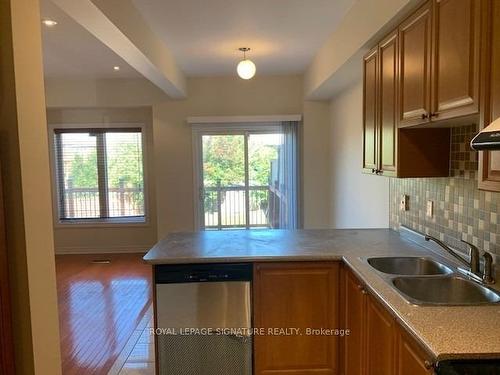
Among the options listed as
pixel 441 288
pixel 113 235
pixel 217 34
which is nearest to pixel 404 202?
pixel 441 288

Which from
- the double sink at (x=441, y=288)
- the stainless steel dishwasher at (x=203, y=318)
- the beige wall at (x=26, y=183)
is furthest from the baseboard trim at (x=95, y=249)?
the double sink at (x=441, y=288)

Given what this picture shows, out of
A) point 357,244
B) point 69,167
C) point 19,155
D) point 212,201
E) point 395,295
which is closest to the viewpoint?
point 19,155

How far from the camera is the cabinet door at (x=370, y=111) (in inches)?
101

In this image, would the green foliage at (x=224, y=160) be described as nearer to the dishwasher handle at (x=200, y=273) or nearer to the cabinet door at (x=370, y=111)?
the cabinet door at (x=370, y=111)

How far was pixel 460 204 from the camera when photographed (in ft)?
6.95

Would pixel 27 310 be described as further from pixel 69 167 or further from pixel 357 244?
pixel 69 167

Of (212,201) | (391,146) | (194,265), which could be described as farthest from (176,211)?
(391,146)

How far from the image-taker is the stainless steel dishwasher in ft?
7.66

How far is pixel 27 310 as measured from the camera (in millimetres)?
1552

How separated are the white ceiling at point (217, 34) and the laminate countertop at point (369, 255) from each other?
1.80 metres

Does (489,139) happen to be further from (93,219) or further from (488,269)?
(93,219)

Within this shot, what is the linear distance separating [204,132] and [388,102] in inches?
141

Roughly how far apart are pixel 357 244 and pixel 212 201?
3.36m

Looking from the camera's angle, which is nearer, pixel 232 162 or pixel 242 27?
pixel 242 27
